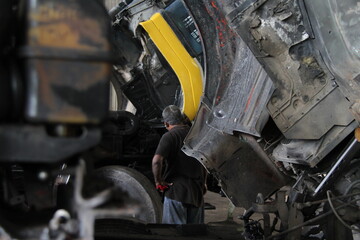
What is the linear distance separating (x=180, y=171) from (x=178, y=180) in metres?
0.08

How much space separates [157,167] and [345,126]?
5.82ft

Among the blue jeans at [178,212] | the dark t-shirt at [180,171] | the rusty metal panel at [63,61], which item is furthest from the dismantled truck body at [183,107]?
the blue jeans at [178,212]

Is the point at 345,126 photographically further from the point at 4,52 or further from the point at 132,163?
the point at 132,163

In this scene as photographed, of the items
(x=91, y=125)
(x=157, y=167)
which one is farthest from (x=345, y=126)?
(x=91, y=125)

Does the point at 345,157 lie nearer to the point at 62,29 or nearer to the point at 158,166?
the point at 158,166

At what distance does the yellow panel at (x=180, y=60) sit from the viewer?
17.9ft

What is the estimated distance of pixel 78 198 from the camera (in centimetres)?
163

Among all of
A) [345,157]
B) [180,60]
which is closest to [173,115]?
[180,60]

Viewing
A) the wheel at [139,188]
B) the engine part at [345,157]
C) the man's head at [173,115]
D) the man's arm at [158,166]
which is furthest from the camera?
the wheel at [139,188]

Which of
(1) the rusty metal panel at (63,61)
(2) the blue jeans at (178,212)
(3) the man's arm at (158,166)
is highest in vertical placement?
(1) the rusty metal panel at (63,61)

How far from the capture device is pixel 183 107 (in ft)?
18.1

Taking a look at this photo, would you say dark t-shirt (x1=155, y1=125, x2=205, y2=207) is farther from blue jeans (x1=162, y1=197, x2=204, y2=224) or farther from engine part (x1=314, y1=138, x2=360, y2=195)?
engine part (x1=314, y1=138, x2=360, y2=195)

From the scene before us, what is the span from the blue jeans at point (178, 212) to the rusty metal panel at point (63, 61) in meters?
3.29

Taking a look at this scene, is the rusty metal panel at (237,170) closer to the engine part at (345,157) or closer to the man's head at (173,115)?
the man's head at (173,115)
